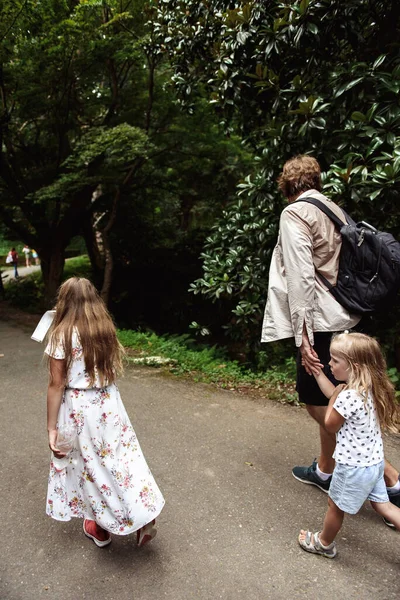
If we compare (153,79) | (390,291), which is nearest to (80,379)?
(390,291)

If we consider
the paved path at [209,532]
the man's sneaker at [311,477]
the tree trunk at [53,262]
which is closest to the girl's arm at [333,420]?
the paved path at [209,532]

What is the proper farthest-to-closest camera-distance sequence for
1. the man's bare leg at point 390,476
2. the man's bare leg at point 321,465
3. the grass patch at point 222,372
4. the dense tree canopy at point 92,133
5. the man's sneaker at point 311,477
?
the dense tree canopy at point 92,133 → the grass patch at point 222,372 → the man's sneaker at point 311,477 → the man's bare leg at point 321,465 → the man's bare leg at point 390,476

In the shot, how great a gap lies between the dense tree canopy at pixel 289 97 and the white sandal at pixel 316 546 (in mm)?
2522

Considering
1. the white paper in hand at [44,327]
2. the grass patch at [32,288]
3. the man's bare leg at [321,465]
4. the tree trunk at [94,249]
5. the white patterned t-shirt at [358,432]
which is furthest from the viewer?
the grass patch at [32,288]

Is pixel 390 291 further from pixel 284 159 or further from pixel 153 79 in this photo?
pixel 153 79

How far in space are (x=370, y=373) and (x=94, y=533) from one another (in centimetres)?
182

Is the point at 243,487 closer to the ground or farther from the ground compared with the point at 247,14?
closer to the ground

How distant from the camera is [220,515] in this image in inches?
112

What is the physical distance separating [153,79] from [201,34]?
15.2 ft

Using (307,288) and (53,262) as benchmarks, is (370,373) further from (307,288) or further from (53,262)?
(53,262)

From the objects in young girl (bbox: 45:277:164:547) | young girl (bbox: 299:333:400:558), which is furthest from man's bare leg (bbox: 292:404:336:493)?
young girl (bbox: 45:277:164:547)

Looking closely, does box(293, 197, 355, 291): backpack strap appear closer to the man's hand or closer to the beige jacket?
the beige jacket

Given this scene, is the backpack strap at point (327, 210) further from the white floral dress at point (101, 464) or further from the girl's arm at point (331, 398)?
the white floral dress at point (101, 464)

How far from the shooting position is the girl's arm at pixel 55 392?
2.37 metres
